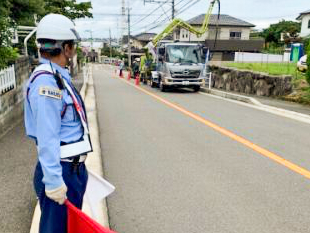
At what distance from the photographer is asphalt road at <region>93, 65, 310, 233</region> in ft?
11.3

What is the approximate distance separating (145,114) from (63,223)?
25.2 ft

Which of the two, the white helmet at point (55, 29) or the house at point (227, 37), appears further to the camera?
the house at point (227, 37)

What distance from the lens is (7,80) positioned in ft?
24.6

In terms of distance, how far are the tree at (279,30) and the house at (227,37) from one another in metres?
13.2

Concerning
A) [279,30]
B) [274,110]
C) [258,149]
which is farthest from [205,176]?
[279,30]

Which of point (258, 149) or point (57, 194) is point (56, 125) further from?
point (258, 149)

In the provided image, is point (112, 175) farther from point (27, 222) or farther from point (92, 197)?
point (92, 197)

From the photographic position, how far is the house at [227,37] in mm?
43406

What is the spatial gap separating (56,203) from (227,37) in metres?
46.6

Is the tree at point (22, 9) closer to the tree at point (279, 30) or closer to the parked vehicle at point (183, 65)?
the parked vehicle at point (183, 65)

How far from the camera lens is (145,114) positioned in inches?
392

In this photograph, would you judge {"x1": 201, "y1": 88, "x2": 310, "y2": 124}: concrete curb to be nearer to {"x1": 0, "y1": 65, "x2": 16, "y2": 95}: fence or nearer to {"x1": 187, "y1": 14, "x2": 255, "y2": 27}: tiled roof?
{"x1": 0, "y1": 65, "x2": 16, "y2": 95}: fence

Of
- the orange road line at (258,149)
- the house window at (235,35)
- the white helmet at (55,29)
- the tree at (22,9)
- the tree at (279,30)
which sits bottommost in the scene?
the orange road line at (258,149)

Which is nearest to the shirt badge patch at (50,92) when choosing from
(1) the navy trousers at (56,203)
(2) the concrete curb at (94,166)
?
(1) the navy trousers at (56,203)
